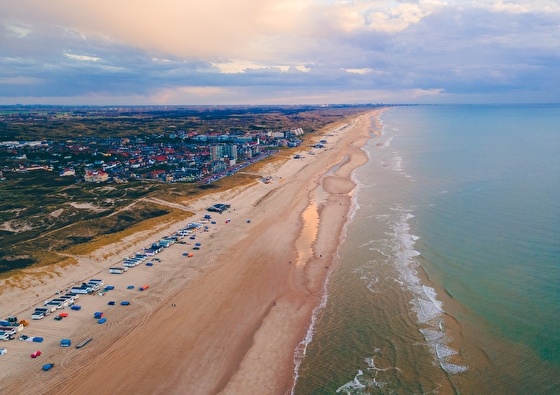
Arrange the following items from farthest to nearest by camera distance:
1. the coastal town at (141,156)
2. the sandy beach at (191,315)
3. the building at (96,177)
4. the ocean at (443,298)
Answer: the coastal town at (141,156), the building at (96,177), the sandy beach at (191,315), the ocean at (443,298)

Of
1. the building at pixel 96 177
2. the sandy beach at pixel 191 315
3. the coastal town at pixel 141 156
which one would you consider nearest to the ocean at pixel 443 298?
the sandy beach at pixel 191 315

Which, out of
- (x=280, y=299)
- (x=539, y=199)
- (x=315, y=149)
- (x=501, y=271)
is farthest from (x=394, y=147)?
(x=280, y=299)

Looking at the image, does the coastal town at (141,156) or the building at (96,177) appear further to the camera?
the coastal town at (141,156)

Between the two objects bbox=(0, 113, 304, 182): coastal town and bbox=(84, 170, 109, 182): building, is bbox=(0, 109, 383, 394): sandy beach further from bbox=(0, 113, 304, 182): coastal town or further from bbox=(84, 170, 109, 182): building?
bbox=(0, 113, 304, 182): coastal town

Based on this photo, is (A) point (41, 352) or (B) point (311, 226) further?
(B) point (311, 226)

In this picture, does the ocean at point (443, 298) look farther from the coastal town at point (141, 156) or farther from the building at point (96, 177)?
the building at point (96, 177)

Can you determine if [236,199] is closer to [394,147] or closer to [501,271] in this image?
[501,271]

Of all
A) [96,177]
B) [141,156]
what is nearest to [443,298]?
[96,177]
